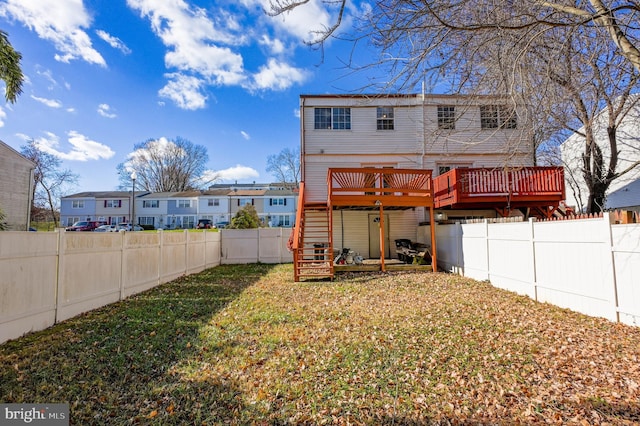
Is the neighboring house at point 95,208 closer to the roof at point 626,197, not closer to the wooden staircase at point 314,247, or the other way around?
the wooden staircase at point 314,247

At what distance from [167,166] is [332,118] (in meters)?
40.1

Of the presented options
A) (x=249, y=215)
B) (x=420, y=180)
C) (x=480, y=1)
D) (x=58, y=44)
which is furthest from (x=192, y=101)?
(x=480, y=1)

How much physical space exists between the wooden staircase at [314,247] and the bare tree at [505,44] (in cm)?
588

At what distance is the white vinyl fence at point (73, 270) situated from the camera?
4.13m

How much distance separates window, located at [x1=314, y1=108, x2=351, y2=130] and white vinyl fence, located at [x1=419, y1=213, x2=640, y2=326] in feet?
26.5

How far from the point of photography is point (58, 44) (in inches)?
337

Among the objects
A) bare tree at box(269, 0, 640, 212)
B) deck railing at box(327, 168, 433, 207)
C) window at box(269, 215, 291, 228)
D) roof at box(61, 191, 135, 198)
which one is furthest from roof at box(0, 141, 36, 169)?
roof at box(61, 191, 135, 198)

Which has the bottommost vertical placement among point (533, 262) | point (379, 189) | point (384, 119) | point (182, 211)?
point (533, 262)

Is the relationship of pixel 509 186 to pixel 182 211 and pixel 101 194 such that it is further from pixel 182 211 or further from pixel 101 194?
pixel 101 194

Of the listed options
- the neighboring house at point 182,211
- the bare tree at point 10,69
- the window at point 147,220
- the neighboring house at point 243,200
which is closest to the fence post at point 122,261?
the bare tree at point 10,69

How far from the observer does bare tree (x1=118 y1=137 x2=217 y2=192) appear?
44344 millimetres

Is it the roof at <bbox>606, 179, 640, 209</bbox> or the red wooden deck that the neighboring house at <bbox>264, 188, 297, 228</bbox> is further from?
the roof at <bbox>606, 179, 640, 209</bbox>

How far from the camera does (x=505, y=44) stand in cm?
415

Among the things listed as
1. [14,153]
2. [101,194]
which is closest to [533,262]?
[14,153]
